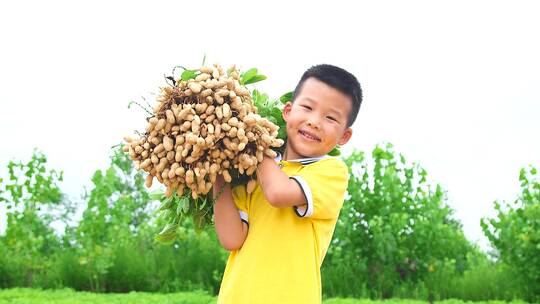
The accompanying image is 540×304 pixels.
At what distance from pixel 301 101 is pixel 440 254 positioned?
21.2 ft

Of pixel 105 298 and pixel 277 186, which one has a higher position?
pixel 277 186

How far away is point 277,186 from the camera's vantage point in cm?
269

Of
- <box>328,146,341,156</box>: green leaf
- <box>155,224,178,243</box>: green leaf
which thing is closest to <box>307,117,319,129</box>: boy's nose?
<box>328,146,341,156</box>: green leaf

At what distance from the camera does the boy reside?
2.78m

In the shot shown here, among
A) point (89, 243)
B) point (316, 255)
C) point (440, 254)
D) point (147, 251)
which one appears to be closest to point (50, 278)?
point (89, 243)

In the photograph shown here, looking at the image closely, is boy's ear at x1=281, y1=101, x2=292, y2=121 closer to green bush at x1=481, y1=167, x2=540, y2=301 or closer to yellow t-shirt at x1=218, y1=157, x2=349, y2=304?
yellow t-shirt at x1=218, y1=157, x2=349, y2=304

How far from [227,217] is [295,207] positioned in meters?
0.27

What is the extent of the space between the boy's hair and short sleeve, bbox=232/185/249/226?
440 millimetres

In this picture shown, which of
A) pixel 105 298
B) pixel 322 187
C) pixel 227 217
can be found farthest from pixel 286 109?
pixel 105 298

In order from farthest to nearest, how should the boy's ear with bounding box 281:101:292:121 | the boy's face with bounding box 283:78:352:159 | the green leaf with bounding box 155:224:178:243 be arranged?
the green leaf with bounding box 155:224:178:243, the boy's ear with bounding box 281:101:292:121, the boy's face with bounding box 283:78:352:159

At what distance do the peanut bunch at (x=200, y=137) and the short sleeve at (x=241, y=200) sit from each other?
0.17m

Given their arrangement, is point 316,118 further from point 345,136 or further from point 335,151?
point 335,151

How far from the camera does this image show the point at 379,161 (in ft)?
29.8

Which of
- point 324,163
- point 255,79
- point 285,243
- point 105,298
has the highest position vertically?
point 255,79
